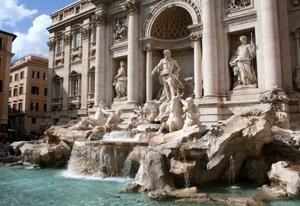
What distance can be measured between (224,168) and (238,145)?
3.26ft

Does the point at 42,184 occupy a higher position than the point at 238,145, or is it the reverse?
the point at 238,145

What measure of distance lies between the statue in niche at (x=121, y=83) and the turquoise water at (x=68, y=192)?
11.0 m

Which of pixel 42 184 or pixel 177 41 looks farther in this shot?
pixel 177 41

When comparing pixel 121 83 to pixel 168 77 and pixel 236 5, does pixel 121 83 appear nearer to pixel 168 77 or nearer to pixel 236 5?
pixel 168 77

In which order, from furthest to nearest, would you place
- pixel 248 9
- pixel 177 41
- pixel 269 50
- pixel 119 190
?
pixel 177 41 < pixel 248 9 < pixel 269 50 < pixel 119 190

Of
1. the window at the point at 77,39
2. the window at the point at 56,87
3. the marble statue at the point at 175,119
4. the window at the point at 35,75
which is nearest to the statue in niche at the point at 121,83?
the window at the point at 77,39

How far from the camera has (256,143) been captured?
1113 cm

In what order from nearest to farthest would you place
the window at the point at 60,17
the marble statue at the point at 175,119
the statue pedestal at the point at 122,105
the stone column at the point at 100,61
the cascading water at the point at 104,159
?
the cascading water at the point at 104,159 < the marble statue at the point at 175,119 < the statue pedestal at the point at 122,105 < the stone column at the point at 100,61 < the window at the point at 60,17

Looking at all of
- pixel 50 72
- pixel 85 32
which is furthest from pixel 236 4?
pixel 50 72

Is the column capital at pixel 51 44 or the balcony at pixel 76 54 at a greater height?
the column capital at pixel 51 44

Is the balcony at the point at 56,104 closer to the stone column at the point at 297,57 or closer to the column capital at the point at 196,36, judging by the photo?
the column capital at the point at 196,36

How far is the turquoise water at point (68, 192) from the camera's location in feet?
27.8

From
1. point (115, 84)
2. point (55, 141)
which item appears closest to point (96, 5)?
point (115, 84)

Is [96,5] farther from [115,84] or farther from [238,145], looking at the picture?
[238,145]
